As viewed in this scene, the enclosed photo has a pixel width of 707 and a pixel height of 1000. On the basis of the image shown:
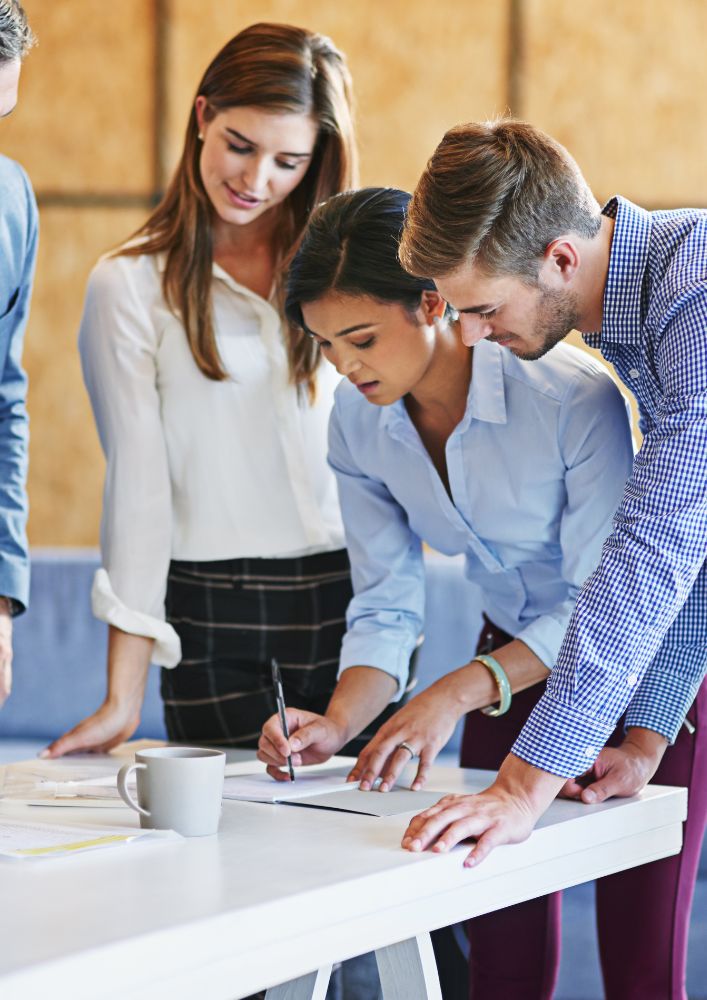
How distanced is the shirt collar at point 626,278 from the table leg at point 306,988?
0.72 metres

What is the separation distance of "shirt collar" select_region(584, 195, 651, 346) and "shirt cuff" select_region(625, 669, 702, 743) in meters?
0.39

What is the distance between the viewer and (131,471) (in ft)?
5.72

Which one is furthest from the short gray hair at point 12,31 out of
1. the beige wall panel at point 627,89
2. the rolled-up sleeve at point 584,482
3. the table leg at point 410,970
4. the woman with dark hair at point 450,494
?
the beige wall panel at point 627,89

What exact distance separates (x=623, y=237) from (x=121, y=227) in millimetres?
2595

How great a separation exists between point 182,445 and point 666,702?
2.63 feet

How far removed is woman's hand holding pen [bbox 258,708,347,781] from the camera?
1402 millimetres

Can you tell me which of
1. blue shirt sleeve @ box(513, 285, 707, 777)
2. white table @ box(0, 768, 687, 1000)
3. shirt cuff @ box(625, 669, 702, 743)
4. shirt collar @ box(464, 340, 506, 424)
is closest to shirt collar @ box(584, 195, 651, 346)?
blue shirt sleeve @ box(513, 285, 707, 777)

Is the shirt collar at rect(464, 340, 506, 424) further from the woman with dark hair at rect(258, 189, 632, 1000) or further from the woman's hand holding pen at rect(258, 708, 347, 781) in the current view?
the woman's hand holding pen at rect(258, 708, 347, 781)

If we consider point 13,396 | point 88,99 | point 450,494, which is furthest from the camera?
point 88,99

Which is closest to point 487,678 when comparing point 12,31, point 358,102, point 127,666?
point 127,666

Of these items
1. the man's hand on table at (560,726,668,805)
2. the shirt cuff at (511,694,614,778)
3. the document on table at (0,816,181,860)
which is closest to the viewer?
the document on table at (0,816,181,860)

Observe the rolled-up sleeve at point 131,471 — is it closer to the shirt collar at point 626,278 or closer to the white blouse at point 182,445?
the white blouse at point 182,445

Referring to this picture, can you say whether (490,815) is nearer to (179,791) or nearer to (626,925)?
(179,791)

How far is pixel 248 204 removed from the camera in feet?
5.89
